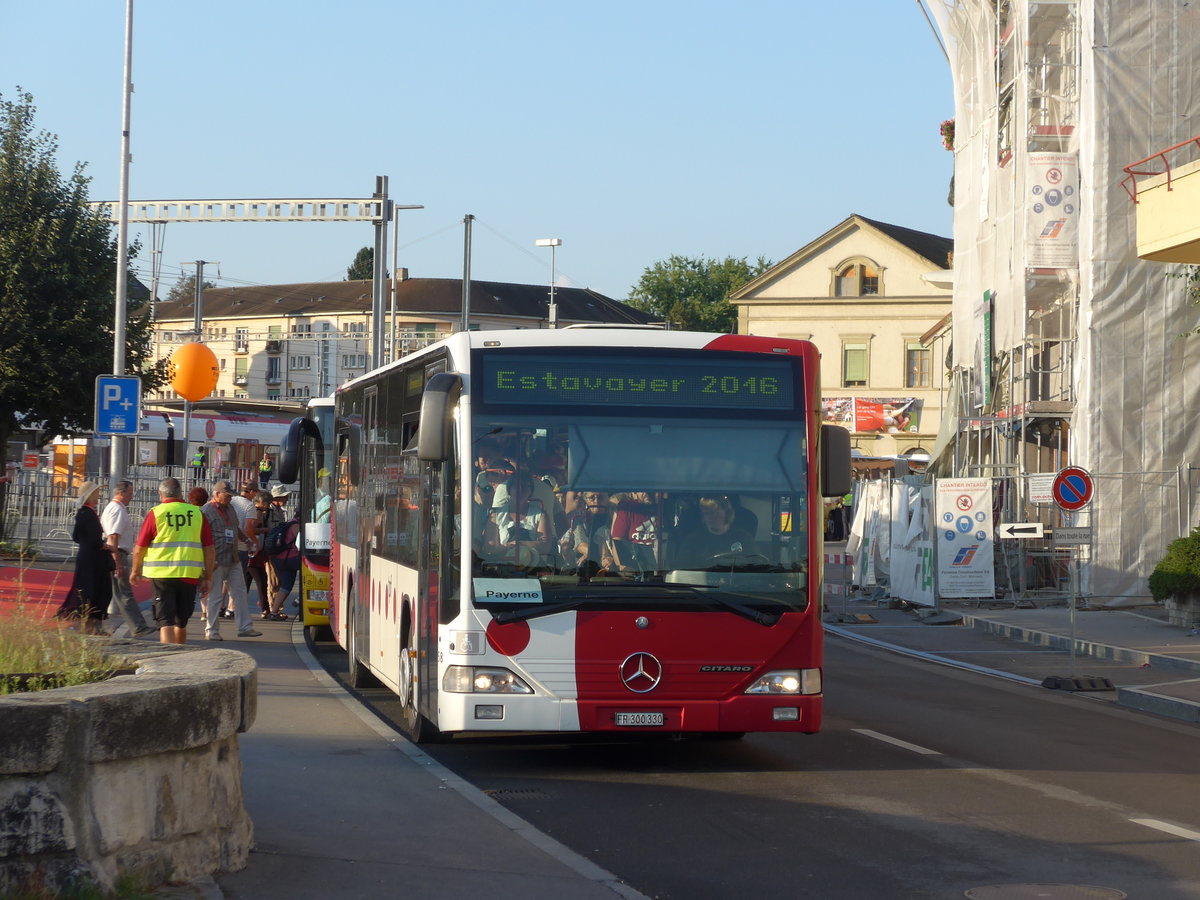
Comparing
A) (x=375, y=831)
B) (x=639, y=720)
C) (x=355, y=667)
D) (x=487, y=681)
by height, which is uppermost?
(x=487, y=681)

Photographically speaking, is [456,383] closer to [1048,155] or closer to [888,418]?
[1048,155]

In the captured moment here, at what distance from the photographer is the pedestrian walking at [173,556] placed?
1520 centimetres

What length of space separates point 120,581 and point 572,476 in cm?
926

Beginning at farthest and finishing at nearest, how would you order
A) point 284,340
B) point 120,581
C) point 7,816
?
1. point 284,340
2. point 120,581
3. point 7,816

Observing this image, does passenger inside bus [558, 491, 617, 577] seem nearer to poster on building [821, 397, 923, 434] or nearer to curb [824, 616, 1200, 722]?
curb [824, 616, 1200, 722]

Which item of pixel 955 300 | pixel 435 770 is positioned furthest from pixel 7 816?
pixel 955 300

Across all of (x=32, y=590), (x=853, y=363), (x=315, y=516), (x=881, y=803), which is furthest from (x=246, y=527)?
(x=853, y=363)

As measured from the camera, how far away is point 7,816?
5.51 m

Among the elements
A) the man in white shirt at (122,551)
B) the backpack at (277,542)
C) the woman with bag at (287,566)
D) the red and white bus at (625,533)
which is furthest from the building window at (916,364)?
the red and white bus at (625,533)

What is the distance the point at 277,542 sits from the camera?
22.0m

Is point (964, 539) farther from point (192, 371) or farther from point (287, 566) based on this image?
point (192, 371)

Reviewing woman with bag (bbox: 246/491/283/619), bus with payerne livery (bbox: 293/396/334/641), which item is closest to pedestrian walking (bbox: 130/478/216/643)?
bus with payerne livery (bbox: 293/396/334/641)

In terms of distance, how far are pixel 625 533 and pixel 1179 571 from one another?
46.1 ft

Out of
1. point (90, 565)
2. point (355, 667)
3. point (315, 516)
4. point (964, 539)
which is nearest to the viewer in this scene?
point (355, 667)
